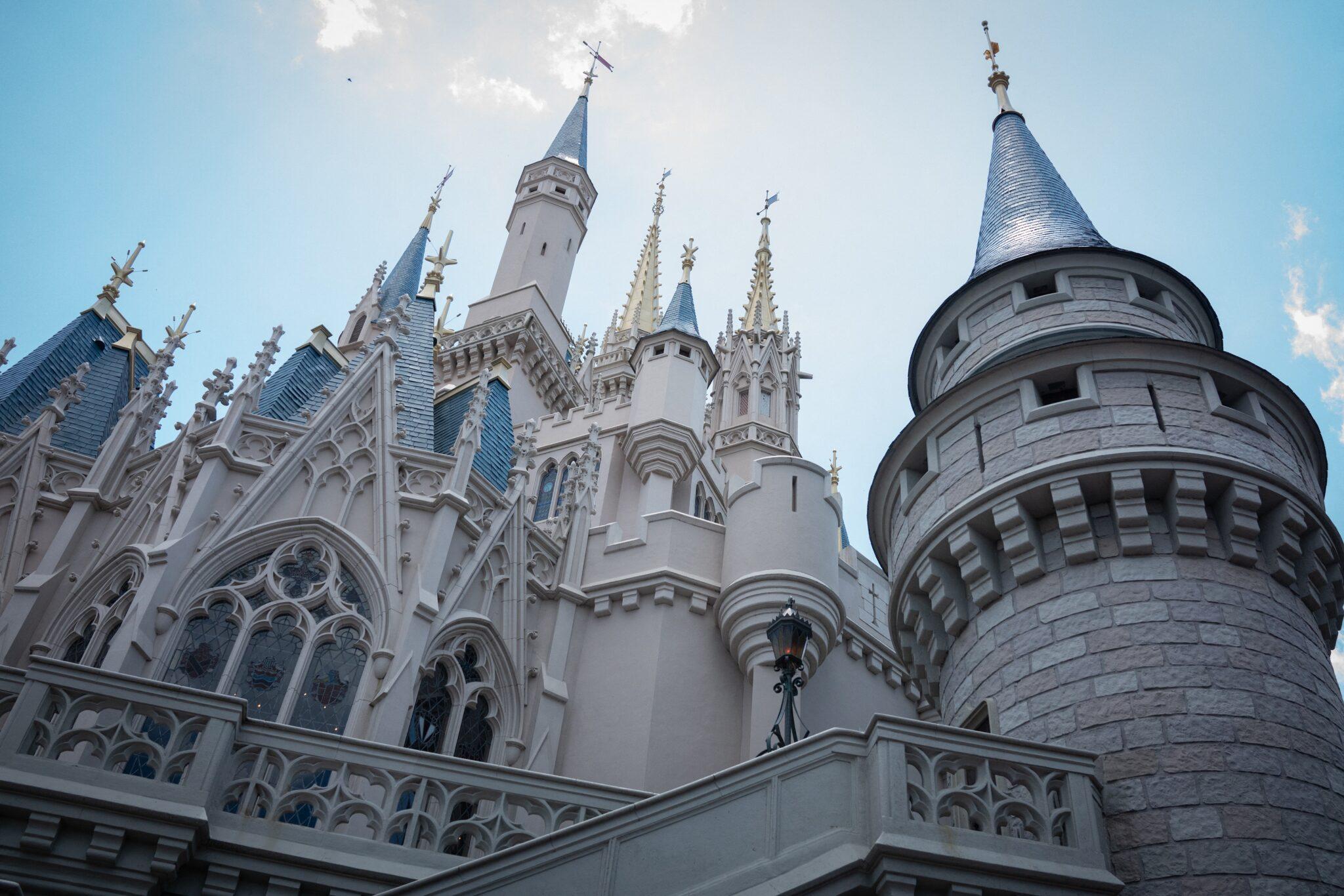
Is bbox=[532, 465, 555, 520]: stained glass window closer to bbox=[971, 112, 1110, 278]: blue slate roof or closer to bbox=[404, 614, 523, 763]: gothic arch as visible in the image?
bbox=[404, 614, 523, 763]: gothic arch

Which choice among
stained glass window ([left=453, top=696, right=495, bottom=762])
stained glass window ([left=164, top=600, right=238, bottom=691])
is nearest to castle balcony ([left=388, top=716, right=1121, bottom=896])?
stained glass window ([left=164, top=600, right=238, bottom=691])

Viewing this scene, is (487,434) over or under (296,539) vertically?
over

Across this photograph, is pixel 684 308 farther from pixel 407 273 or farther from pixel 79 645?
pixel 79 645

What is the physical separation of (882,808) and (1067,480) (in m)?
4.00

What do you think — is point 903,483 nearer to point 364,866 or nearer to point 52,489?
point 364,866

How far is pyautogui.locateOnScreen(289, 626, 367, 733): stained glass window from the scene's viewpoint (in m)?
14.0

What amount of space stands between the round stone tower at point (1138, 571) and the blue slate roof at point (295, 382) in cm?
1015

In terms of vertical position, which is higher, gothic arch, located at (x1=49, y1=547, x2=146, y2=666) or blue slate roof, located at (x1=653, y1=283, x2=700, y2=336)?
blue slate roof, located at (x1=653, y1=283, x2=700, y2=336)

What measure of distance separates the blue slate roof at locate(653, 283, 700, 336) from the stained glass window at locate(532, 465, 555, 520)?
429cm

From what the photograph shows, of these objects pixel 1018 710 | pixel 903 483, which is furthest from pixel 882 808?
pixel 903 483

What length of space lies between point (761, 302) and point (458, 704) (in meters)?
26.7

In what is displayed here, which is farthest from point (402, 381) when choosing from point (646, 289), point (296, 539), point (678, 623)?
point (646, 289)

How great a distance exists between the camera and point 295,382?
1939 cm

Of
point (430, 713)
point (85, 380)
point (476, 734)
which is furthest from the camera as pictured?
point (85, 380)
